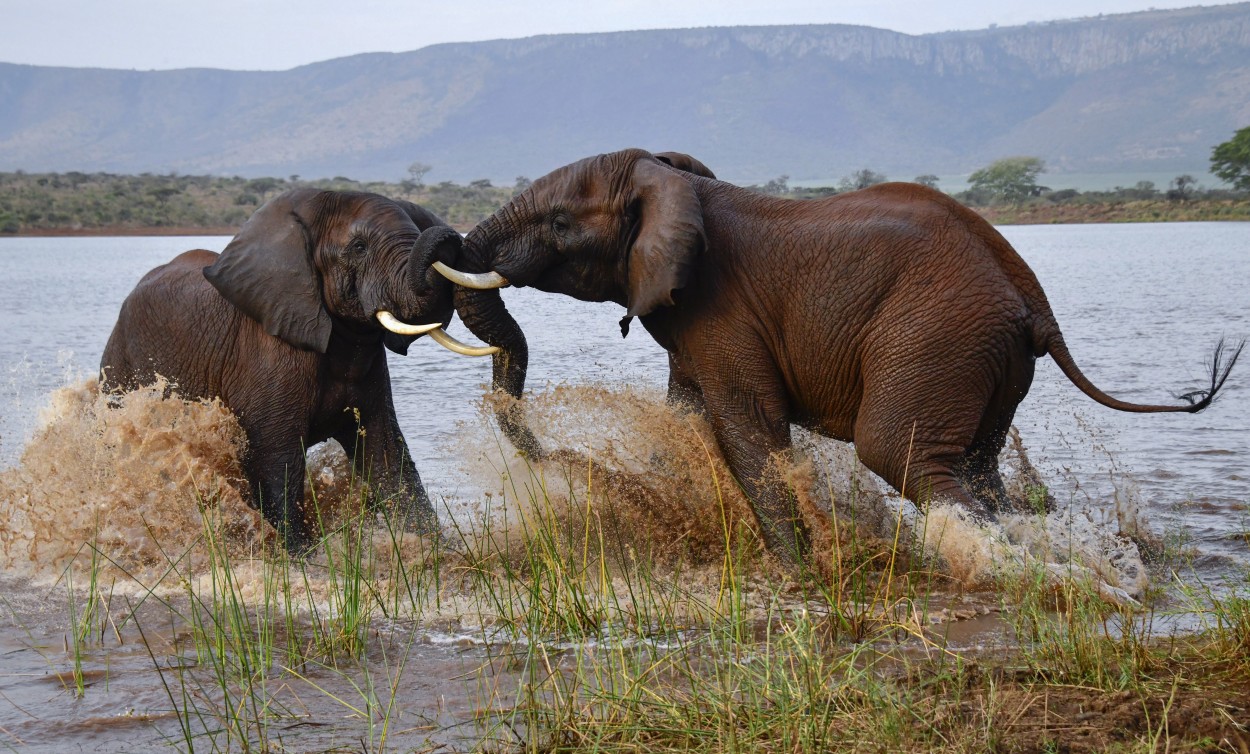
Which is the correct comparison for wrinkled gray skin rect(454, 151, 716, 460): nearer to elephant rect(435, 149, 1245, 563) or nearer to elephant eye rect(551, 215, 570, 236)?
elephant rect(435, 149, 1245, 563)

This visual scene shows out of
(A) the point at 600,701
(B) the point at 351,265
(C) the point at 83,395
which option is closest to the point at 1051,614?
(A) the point at 600,701

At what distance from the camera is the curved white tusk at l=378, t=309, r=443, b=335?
704 cm

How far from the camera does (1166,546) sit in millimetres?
7027

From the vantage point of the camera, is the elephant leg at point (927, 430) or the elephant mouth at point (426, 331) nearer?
the elephant leg at point (927, 430)

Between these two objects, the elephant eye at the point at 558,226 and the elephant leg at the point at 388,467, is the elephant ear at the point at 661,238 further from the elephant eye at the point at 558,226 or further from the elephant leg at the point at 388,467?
the elephant leg at the point at 388,467

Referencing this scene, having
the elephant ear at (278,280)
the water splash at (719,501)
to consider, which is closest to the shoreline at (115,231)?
the elephant ear at (278,280)

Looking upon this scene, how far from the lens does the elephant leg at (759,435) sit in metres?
6.69

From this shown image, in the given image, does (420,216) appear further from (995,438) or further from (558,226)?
(995,438)

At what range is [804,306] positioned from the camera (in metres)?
6.65

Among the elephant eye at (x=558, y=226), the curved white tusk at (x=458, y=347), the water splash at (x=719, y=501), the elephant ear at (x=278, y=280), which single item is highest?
the elephant eye at (x=558, y=226)

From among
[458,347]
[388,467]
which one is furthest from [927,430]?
[388,467]

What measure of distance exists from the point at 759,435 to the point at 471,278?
160 centimetres

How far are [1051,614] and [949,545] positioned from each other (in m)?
0.55

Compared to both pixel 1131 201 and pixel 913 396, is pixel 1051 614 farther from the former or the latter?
pixel 1131 201
